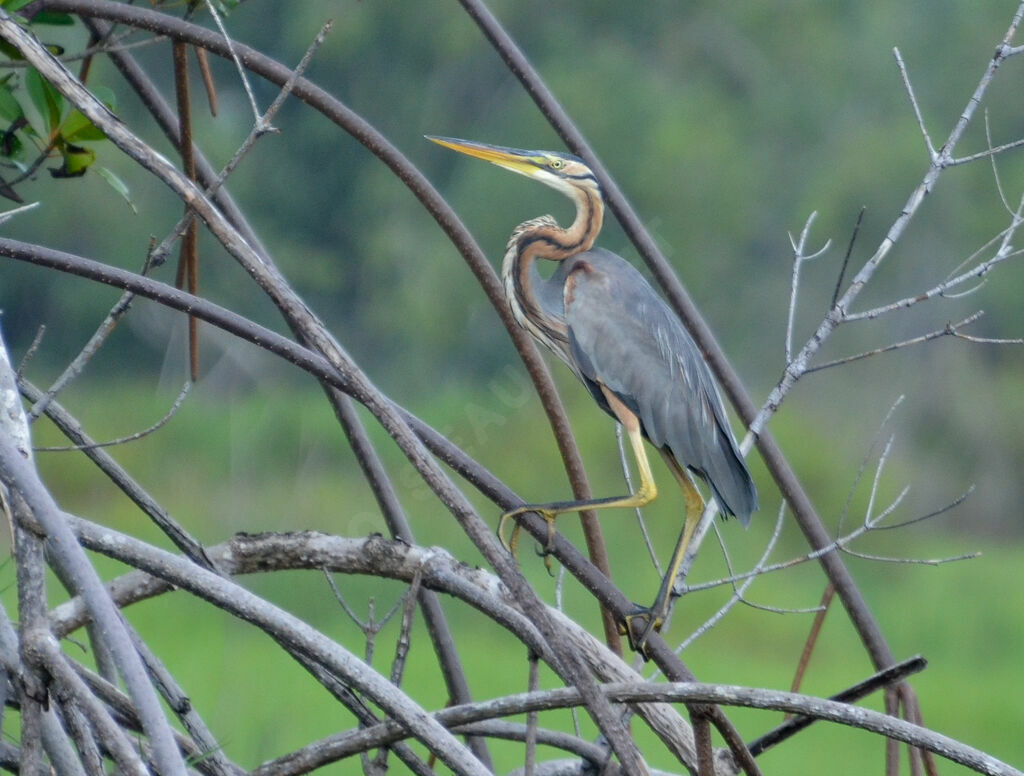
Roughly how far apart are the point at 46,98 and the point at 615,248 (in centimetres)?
876

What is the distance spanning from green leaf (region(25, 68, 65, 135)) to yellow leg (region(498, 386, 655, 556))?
2.51 ft

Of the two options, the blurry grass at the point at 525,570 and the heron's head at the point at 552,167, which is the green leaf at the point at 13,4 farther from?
the blurry grass at the point at 525,570

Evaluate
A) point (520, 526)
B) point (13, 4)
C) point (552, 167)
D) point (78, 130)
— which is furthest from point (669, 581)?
point (13, 4)

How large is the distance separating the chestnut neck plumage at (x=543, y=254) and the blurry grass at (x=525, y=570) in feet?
19.3

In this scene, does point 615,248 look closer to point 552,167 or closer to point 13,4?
point 552,167

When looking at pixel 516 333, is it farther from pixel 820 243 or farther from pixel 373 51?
pixel 373 51

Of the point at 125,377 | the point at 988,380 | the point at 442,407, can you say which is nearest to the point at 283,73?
the point at 442,407

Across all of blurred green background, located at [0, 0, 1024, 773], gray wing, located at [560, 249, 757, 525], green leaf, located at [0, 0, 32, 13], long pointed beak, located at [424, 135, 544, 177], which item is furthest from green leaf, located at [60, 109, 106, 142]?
blurred green background, located at [0, 0, 1024, 773]

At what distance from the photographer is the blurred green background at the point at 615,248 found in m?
11.1

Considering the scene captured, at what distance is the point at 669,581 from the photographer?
79.0 inches

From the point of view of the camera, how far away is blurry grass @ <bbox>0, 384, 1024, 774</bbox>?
10016 mm

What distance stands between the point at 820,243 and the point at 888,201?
3.71 feet

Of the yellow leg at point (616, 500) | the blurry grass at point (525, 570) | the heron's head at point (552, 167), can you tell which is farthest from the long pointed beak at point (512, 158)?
the blurry grass at point (525, 570)

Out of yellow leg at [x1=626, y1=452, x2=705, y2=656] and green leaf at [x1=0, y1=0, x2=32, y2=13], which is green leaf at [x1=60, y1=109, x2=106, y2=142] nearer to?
green leaf at [x1=0, y1=0, x2=32, y2=13]
